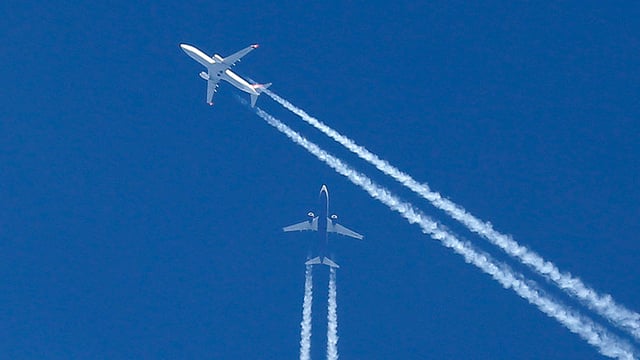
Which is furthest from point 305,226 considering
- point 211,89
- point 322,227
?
point 211,89

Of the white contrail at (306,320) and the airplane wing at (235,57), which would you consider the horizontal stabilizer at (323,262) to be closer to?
the white contrail at (306,320)

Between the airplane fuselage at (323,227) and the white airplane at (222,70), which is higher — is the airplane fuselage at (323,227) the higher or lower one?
the lower one

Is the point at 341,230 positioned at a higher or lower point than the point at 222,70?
lower

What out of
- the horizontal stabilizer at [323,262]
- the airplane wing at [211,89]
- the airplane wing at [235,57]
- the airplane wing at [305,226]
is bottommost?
the horizontal stabilizer at [323,262]

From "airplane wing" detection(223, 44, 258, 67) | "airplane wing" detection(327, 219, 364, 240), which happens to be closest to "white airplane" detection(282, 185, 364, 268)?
"airplane wing" detection(327, 219, 364, 240)

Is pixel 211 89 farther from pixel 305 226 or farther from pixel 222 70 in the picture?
pixel 305 226

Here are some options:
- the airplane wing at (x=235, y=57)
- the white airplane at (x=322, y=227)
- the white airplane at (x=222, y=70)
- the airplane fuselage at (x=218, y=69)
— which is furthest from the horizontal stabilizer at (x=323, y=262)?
the airplane wing at (x=235, y=57)
